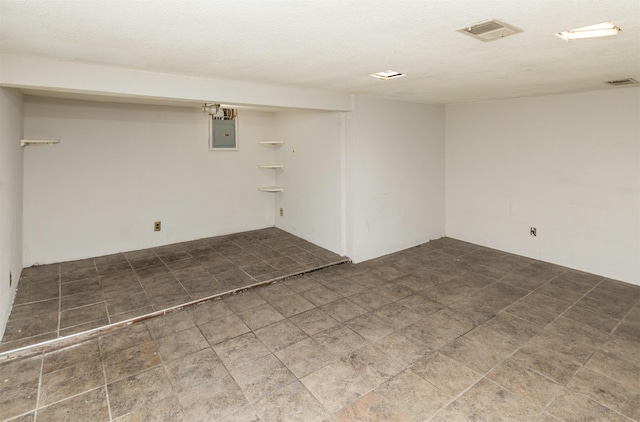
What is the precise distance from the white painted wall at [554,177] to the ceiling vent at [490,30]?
2.74 metres

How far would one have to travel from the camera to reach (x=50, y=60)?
2467 millimetres

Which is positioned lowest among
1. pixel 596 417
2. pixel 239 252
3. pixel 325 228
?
pixel 596 417

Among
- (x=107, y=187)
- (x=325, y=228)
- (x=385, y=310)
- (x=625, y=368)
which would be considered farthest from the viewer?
(x=325, y=228)

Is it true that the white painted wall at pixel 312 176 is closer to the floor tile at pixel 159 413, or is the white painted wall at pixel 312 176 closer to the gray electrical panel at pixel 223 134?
the gray electrical panel at pixel 223 134

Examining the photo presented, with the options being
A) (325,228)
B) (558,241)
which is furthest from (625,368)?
(325,228)

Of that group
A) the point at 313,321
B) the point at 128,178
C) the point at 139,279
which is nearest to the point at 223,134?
the point at 128,178

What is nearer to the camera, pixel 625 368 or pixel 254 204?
pixel 625 368

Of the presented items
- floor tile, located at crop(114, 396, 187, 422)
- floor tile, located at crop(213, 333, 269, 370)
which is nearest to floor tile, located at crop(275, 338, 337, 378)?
floor tile, located at crop(213, 333, 269, 370)

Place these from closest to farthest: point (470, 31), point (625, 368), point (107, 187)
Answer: point (470, 31) → point (625, 368) → point (107, 187)

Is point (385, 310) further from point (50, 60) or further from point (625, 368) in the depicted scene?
point (50, 60)

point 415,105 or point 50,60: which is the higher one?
point 415,105

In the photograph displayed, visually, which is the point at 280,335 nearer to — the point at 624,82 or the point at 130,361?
the point at 130,361

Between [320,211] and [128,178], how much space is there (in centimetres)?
261

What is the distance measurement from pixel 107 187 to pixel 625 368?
213 inches
